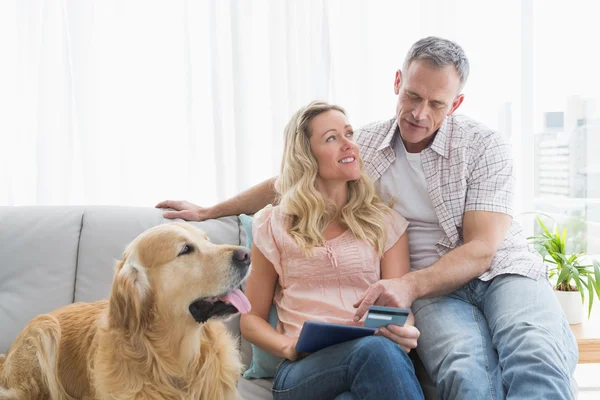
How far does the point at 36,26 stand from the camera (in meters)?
2.87

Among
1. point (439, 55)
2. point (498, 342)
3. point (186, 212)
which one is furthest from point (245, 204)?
point (498, 342)

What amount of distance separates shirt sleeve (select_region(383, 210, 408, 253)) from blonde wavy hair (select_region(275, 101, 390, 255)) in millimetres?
24

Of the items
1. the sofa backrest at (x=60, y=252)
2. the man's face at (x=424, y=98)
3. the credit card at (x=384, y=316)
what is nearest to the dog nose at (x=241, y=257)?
the credit card at (x=384, y=316)

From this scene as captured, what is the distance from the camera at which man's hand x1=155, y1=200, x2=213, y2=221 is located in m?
2.28

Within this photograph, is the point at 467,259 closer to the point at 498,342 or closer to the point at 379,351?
the point at 498,342

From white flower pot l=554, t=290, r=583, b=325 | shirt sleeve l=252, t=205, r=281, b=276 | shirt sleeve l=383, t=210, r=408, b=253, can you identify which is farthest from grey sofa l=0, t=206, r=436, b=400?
white flower pot l=554, t=290, r=583, b=325

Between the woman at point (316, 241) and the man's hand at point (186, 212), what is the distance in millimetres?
354

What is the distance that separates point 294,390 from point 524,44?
2.26m

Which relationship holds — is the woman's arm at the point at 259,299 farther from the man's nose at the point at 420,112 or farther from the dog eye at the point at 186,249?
the man's nose at the point at 420,112

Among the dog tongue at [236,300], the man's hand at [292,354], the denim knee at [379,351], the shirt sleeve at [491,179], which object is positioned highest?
the shirt sleeve at [491,179]

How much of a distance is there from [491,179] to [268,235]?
819 mm

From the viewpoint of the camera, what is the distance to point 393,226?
202 cm

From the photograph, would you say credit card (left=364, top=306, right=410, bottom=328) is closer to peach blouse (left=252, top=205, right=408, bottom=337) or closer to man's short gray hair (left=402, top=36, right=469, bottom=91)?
peach blouse (left=252, top=205, right=408, bottom=337)

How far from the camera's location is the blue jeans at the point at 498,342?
1.57m
